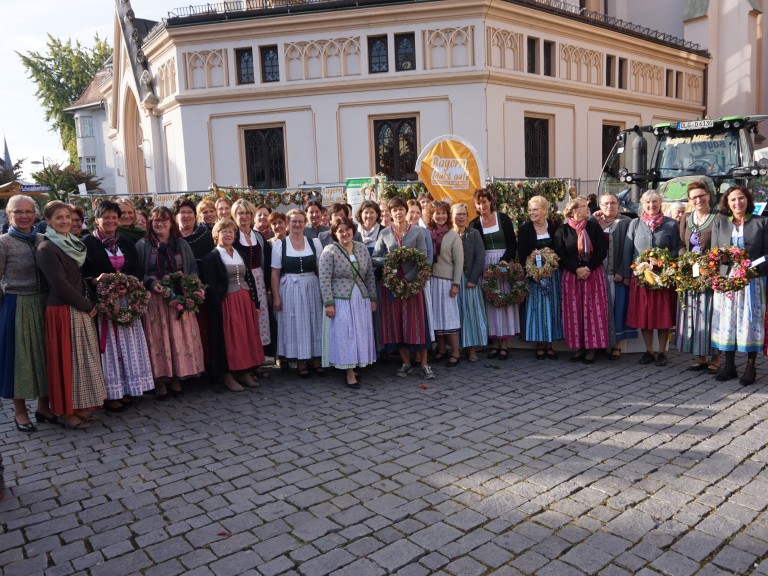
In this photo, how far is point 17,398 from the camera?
580 centimetres

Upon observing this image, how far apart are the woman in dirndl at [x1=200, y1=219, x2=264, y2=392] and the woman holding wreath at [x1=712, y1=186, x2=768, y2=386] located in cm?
538

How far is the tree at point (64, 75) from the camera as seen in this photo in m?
54.4

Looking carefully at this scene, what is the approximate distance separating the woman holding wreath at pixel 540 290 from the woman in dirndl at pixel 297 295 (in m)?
2.82

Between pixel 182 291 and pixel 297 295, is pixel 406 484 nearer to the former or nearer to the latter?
pixel 297 295

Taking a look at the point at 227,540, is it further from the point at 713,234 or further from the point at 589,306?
the point at 713,234

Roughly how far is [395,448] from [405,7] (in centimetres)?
1949

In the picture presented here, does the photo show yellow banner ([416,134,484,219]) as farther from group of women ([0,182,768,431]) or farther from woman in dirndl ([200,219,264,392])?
woman in dirndl ([200,219,264,392])

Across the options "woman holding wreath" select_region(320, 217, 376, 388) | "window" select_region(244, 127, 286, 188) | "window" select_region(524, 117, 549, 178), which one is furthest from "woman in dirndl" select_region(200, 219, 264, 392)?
"window" select_region(524, 117, 549, 178)

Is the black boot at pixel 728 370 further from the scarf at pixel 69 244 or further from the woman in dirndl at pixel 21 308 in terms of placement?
the woman in dirndl at pixel 21 308

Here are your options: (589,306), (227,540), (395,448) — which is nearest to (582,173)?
(589,306)

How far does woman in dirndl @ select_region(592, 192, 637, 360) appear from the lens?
7.90m

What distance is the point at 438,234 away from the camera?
7910 mm

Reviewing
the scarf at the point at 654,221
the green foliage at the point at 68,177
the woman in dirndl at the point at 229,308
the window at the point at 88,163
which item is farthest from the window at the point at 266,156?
the window at the point at 88,163

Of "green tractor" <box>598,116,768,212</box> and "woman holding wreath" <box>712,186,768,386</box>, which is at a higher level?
"green tractor" <box>598,116,768,212</box>
